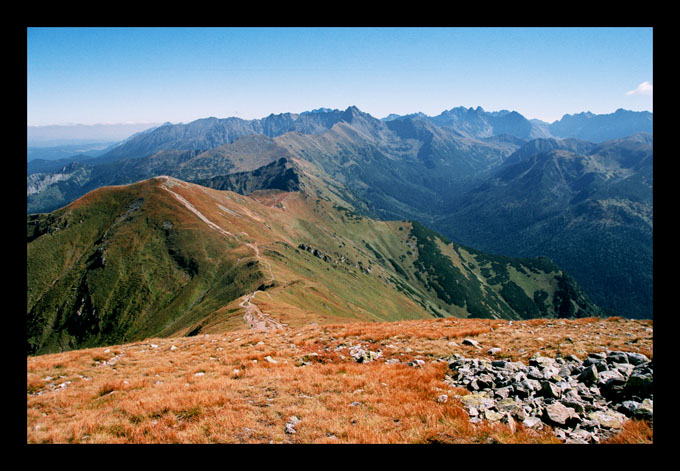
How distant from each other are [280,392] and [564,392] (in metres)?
10.7

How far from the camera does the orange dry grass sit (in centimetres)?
866

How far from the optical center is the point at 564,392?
1102 cm

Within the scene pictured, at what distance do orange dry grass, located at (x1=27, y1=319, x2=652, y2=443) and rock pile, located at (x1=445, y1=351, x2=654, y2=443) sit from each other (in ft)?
2.41

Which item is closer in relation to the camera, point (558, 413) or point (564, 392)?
point (558, 413)

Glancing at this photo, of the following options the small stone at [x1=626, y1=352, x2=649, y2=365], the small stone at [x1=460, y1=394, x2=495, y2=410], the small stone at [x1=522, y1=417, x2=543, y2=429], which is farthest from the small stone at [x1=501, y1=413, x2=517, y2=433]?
the small stone at [x1=626, y1=352, x2=649, y2=365]

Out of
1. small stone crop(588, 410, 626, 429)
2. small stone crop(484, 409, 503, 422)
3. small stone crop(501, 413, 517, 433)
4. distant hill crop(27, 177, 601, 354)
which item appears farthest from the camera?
distant hill crop(27, 177, 601, 354)

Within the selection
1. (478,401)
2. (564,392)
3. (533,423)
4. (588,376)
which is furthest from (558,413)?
(588,376)

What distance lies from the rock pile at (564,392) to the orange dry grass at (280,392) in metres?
0.73

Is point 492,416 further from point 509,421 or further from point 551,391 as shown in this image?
point 551,391

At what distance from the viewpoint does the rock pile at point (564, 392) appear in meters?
8.84

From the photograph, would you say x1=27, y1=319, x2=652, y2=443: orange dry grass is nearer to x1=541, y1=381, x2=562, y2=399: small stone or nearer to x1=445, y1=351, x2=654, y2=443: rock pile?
x1=445, y1=351, x2=654, y2=443: rock pile

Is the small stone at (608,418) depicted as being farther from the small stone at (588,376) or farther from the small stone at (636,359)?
the small stone at (636,359)
